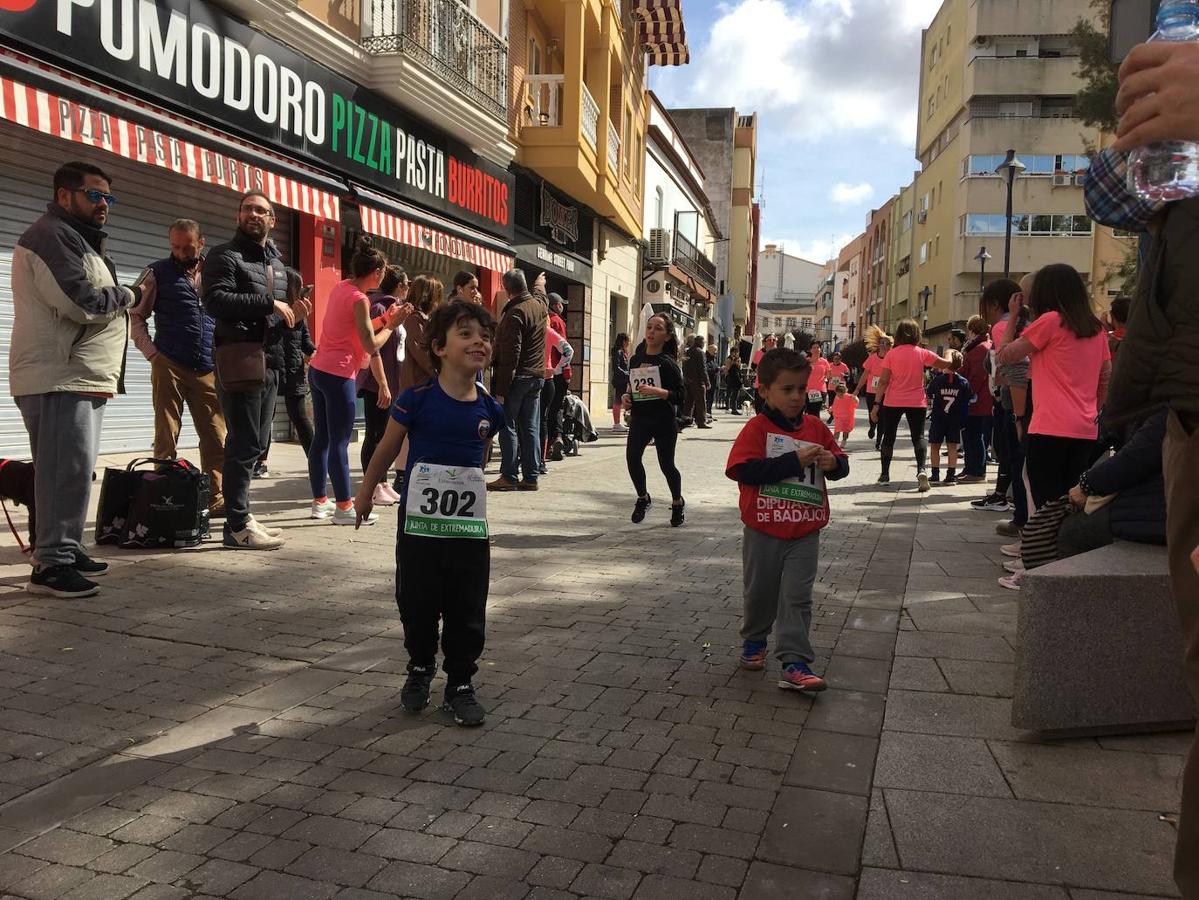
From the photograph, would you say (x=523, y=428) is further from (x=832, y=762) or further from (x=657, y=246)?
(x=657, y=246)

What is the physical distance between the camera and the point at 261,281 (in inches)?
238

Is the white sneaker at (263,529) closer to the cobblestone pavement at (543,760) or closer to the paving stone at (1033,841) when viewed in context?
the cobblestone pavement at (543,760)

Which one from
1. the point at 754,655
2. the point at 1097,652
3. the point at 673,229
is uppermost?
the point at 673,229

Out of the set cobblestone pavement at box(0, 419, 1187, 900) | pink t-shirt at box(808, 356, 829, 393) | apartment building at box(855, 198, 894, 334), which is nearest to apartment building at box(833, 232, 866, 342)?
apartment building at box(855, 198, 894, 334)

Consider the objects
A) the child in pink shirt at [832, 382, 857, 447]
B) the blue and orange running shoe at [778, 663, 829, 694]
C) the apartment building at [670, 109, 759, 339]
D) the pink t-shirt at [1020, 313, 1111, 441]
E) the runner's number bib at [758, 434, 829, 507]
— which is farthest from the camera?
the apartment building at [670, 109, 759, 339]

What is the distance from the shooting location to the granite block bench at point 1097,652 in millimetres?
3322

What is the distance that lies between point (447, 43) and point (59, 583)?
1215 cm

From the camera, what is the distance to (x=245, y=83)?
10516 millimetres

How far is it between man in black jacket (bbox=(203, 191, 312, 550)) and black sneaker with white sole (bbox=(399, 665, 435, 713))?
9.54 ft

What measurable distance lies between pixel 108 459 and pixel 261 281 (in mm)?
Result: 4657

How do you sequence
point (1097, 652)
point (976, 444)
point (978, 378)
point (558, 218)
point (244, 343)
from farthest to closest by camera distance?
point (558, 218) → point (976, 444) → point (978, 378) → point (244, 343) → point (1097, 652)

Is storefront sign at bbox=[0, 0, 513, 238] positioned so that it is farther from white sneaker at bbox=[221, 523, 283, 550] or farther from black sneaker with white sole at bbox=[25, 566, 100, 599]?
black sneaker with white sole at bbox=[25, 566, 100, 599]

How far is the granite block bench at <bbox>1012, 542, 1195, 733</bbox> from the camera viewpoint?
3322 mm

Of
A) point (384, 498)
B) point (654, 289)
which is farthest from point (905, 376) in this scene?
point (654, 289)
